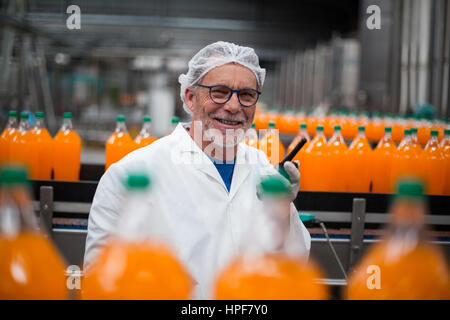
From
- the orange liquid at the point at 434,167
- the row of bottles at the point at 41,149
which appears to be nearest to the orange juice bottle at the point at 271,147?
the orange liquid at the point at 434,167

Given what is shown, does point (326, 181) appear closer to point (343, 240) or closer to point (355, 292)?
point (343, 240)

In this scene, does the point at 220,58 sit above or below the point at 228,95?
above

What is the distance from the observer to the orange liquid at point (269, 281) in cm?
62

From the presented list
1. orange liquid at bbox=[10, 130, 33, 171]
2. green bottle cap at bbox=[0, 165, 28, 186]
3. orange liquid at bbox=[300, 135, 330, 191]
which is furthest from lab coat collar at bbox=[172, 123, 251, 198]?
orange liquid at bbox=[10, 130, 33, 171]

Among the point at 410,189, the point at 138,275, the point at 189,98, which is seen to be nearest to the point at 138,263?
the point at 138,275

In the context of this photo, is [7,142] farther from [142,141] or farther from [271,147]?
[271,147]

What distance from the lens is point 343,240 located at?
2.10 metres

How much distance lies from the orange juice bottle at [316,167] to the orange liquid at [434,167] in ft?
1.44

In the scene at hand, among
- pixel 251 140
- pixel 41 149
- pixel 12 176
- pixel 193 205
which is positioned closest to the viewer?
pixel 12 176

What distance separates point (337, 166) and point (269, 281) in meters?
1.81

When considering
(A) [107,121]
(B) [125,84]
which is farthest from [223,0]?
(A) [107,121]

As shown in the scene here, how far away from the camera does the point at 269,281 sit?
24.5 inches

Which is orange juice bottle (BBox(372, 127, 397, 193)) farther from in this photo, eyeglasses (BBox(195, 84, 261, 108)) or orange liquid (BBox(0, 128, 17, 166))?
orange liquid (BBox(0, 128, 17, 166))
